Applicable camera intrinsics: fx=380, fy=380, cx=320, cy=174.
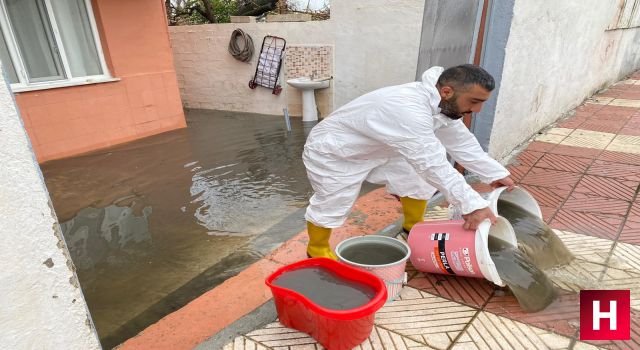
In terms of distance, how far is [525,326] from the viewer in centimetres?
198

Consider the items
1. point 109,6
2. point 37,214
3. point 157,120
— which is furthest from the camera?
point 157,120

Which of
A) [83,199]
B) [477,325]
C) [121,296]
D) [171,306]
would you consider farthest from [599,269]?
[83,199]

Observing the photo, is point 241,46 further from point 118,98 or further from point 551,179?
point 551,179

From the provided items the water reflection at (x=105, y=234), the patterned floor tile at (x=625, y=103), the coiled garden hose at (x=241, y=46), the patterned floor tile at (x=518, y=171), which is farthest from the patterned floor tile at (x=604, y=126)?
the coiled garden hose at (x=241, y=46)

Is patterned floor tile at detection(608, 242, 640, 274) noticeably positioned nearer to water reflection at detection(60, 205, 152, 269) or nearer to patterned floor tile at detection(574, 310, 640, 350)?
patterned floor tile at detection(574, 310, 640, 350)

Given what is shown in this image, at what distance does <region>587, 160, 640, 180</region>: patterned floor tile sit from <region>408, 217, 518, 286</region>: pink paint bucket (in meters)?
2.48

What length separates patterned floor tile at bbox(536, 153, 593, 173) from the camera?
4.07 metres

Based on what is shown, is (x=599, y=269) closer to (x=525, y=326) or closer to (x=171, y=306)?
(x=525, y=326)

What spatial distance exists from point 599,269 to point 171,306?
2.87 meters

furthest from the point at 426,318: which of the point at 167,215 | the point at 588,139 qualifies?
the point at 588,139

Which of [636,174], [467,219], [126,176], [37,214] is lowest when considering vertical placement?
[126,176]

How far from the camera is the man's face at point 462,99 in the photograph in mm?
2033

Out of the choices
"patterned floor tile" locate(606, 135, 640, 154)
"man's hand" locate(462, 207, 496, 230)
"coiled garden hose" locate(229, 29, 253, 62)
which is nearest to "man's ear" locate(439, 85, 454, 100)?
"man's hand" locate(462, 207, 496, 230)

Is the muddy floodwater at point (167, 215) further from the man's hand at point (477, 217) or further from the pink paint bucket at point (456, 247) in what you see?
the man's hand at point (477, 217)
